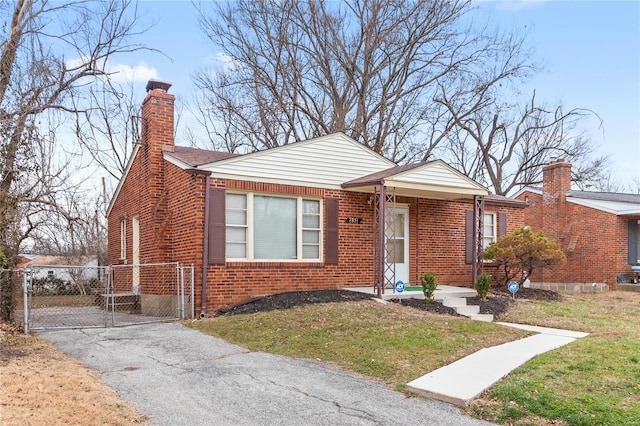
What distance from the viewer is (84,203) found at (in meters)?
24.8

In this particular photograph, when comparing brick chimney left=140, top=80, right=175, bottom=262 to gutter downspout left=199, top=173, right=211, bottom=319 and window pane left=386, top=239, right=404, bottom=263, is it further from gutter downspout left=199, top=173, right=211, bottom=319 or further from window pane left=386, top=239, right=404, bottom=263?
window pane left=386, top=239, right=404, bottom=263

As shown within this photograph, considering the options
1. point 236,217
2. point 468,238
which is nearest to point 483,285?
point 468,238

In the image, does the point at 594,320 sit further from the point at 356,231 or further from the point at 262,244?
the point at 262,244

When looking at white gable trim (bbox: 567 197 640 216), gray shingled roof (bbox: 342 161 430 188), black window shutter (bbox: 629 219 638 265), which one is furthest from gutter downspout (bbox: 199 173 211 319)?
black window shutter (bbox: 629 219 638 265)

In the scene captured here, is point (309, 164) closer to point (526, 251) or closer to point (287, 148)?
point (287, 148)

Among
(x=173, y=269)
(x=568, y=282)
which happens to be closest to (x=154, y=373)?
(x=173, y=269)

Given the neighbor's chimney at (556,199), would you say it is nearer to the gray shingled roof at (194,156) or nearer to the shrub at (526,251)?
the shrub at (526,251)

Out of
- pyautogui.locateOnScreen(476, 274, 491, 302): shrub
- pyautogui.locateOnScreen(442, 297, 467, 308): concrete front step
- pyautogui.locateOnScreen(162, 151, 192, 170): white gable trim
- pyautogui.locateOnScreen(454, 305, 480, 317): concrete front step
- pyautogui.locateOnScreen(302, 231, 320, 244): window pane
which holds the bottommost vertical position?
pyautogui.locateOnScreen(454, 305, 480, 317): concrete front step

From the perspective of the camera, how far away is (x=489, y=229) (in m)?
16.0

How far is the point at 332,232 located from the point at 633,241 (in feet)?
42.2

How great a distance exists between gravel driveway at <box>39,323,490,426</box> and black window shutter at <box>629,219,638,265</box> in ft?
53.3

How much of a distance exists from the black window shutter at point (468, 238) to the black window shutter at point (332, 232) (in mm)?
4296

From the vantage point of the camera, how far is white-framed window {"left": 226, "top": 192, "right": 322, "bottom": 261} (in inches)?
462

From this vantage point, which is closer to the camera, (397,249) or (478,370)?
(478,370)
